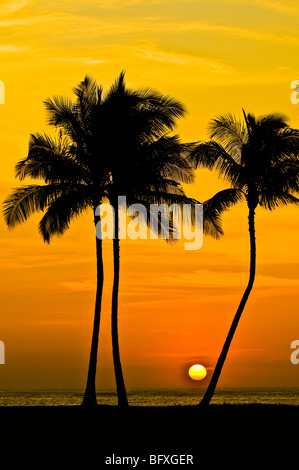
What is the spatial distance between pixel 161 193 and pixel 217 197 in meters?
2.17

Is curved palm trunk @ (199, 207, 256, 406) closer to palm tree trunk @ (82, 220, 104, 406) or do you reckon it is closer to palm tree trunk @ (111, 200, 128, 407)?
palm tree trunk @ (111, 200, 128, 407)

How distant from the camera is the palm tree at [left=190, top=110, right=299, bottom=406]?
3388 cm

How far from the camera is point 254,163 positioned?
112ft
